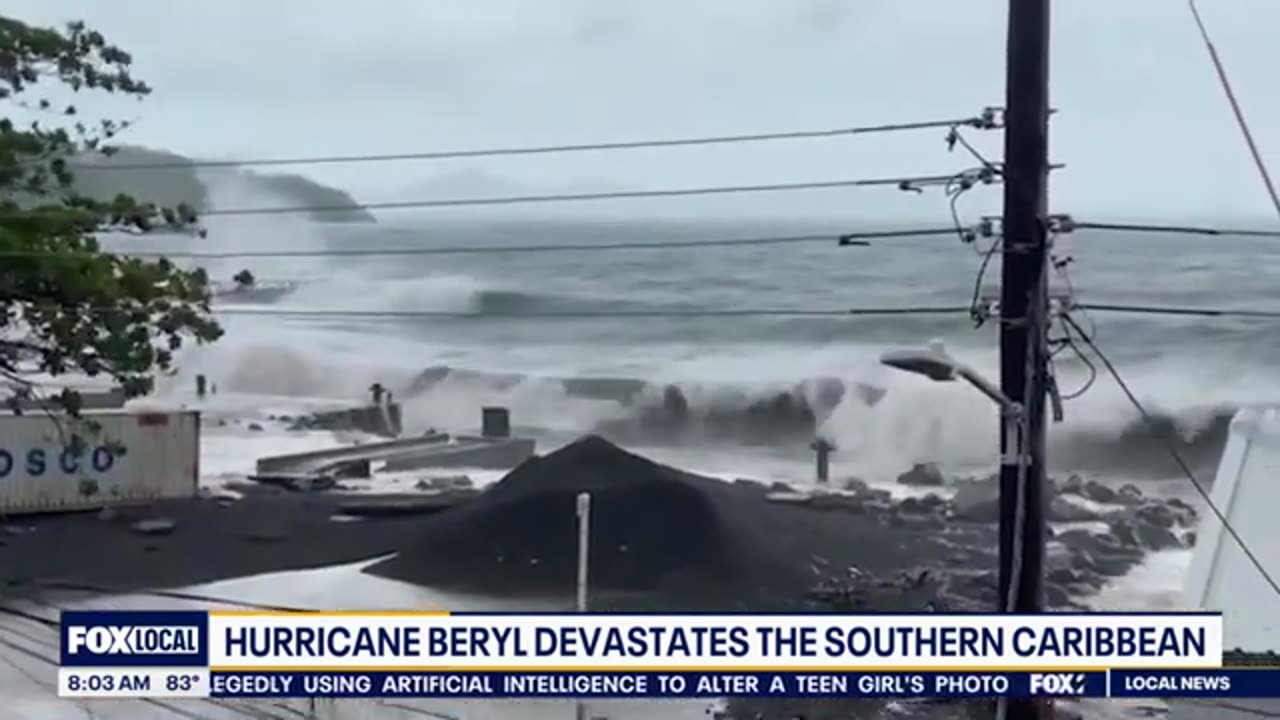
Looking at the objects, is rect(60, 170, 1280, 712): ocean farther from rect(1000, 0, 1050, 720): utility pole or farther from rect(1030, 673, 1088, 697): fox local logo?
rect(1000, 0, 1050, 720): utility pole

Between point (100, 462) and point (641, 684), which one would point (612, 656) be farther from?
point (100, 462)

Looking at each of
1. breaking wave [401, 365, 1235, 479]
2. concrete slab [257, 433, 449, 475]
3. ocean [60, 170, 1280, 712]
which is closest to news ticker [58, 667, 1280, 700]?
ocean [60, 170, 1280, 712]

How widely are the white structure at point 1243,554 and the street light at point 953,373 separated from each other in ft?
16.7

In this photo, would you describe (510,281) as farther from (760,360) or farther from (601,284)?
(760,360)

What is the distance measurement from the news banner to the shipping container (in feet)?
33.9

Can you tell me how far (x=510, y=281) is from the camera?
38812mm

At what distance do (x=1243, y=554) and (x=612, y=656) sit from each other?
6.07m

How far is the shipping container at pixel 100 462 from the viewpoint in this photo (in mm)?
19375

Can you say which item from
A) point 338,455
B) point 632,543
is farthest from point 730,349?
point 632,543

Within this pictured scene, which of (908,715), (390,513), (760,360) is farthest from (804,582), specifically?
(760,360)

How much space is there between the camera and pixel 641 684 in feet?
27.5

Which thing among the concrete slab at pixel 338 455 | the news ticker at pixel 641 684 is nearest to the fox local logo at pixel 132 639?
the news ticker at pixel 641 684

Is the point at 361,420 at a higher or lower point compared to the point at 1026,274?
lower

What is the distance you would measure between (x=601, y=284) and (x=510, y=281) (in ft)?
8.37
